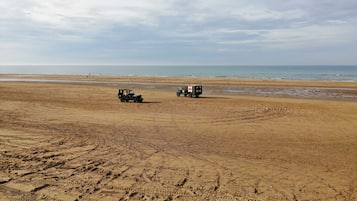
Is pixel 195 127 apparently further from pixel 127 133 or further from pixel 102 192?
pixel 102 192

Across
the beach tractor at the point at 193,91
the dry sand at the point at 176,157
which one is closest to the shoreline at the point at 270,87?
the beach tractor at the point at 193,91

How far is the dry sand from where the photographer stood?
8203 mm

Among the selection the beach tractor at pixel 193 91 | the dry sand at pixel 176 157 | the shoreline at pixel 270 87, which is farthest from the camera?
the shoreline at pixel 270 87

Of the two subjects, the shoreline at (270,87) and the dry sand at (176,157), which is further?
the shoreline at (270,87)

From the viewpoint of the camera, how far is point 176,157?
1136 centimetres

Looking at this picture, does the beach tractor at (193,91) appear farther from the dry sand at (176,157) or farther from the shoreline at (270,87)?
the dry sand at (176,157)

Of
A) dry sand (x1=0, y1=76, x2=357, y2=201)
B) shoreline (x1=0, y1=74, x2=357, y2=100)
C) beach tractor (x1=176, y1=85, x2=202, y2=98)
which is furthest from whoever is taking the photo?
shoreline (x1=0, y1=74, x2=357, y2=100)

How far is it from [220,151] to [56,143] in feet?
21.5

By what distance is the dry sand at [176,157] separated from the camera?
8203 millimetres

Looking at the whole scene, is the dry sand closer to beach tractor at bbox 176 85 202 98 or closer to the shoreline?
beach tractor at bbox 176 85 202 98

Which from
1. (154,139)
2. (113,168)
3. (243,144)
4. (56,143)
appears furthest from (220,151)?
(56,143)

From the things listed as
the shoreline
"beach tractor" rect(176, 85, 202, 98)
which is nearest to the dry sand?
"beach tractor" rect(176, 85, 202, 98)

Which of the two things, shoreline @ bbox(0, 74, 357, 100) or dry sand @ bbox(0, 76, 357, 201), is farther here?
shoreline @ bbox(0, 74, 357, 100)

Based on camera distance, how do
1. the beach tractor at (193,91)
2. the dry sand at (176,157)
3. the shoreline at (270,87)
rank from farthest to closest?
the shoreline at (270,87), the beach tractor at (193,91), the dry sand at (176,157)
